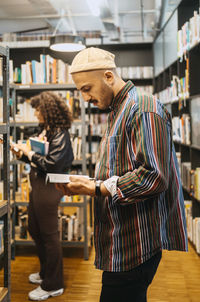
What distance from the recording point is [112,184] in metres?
1.12

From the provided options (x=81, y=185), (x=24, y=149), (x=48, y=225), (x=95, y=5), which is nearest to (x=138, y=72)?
(x=95, y=5)

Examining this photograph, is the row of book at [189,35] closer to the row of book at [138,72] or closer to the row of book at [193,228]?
the row of book at [193,228]

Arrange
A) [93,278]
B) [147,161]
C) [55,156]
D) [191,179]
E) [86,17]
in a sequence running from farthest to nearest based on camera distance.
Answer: [86,17]
[191,179]
[93,278]
[55,156]
[147,161]

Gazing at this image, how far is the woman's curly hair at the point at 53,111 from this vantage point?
8.70ft

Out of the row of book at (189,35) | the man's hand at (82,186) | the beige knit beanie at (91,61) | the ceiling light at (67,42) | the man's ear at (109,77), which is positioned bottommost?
the man's hand at (82,186)

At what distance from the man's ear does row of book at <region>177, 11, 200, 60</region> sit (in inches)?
91.6

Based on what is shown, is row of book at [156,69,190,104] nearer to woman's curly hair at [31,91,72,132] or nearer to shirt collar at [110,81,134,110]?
woman's curly hair at [31,91,72,132]

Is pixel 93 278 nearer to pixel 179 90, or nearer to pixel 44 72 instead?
pixel 44 72

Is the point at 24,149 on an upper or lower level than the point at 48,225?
upper

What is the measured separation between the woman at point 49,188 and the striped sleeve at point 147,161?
152cm

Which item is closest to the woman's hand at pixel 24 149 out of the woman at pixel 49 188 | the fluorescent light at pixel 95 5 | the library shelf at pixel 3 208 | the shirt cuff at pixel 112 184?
the woman at pixel 49 188

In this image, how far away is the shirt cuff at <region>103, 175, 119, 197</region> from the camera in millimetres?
1116

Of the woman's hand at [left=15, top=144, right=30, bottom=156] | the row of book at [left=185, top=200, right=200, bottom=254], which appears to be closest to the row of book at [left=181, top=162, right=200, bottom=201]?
the row of book at [left=185, top=200, right=200, bottom=254]

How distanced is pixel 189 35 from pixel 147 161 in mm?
2917
